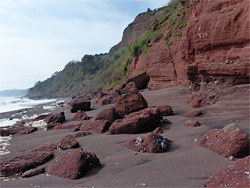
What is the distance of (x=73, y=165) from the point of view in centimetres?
301

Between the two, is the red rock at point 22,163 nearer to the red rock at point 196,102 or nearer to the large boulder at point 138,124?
the large boulder at point 138,124

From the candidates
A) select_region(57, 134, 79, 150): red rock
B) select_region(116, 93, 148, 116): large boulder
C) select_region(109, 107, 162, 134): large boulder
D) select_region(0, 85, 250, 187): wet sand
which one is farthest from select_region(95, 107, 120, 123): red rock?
select_region(57, 134, 79, 150): red rock

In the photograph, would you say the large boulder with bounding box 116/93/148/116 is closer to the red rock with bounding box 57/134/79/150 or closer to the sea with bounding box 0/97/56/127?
the red rock with bounding box 57/134/79/150

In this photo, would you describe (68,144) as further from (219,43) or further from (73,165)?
(219,43)

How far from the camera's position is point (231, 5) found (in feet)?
22.8

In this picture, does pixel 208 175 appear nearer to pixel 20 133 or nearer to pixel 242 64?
pixel 242 64

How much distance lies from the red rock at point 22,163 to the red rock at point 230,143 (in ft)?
9.65

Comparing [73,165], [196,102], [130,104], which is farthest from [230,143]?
[196,102]

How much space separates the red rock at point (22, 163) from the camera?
137 inches

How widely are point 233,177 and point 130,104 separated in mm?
4890

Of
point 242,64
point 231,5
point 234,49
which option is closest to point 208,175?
point 242,64

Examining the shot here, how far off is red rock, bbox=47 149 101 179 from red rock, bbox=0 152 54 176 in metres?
0.64

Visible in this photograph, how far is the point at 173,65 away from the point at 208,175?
13.1m

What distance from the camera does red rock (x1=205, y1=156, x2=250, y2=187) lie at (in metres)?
1.94
